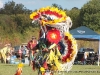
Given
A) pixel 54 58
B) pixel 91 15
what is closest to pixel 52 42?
pixel 54 58

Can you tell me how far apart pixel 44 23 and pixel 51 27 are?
20 cm

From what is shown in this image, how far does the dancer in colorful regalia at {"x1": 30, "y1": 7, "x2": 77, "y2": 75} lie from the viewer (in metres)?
10.3

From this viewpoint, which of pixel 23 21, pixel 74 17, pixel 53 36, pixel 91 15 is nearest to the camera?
pixel 53 36

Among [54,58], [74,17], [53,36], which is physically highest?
[53,36]

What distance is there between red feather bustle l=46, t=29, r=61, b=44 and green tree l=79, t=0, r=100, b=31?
45.9 metres

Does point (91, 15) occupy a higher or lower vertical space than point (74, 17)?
higher

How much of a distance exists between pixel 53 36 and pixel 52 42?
0.16 metres

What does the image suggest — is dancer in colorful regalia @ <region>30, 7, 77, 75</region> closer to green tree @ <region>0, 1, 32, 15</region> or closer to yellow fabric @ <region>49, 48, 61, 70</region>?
yellow fabric @ <region>49, 48, 61, 70</region>

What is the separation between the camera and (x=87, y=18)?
190ft

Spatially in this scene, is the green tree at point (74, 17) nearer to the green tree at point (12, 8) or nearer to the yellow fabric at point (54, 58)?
the green tree at point (12, 8)

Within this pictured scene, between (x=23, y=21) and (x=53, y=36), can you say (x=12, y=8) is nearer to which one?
(x=23, y=21)

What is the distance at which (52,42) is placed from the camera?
10195 mm

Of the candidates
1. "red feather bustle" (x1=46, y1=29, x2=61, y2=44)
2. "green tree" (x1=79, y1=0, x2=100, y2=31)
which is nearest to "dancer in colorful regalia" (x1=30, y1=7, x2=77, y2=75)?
"red feather bustle" (x1=46, y1=29, x2=61, y2=44)

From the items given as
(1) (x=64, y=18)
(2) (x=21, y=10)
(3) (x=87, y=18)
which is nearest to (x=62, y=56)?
(1) (x=64, y=18)
